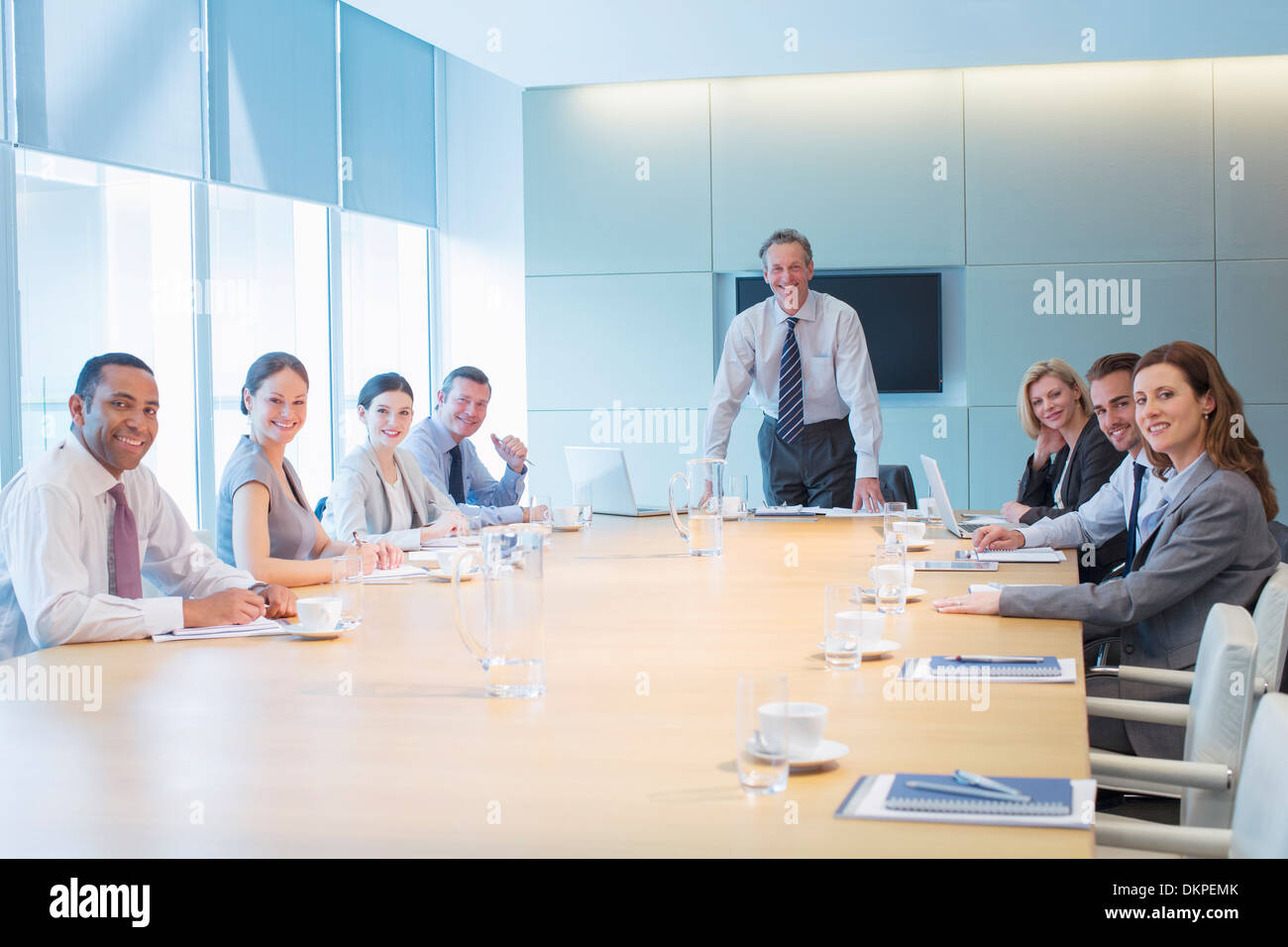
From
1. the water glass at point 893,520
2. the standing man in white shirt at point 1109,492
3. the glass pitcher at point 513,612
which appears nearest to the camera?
the glass pitcher at point 513,612

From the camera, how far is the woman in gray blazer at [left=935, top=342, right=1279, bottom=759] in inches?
87.7

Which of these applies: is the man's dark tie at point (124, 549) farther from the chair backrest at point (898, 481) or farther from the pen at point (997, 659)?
the chair backrest at point (898, 481)

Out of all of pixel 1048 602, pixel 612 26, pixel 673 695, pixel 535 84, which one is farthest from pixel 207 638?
pixel 535 84

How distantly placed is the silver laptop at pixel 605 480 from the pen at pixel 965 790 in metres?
3.03

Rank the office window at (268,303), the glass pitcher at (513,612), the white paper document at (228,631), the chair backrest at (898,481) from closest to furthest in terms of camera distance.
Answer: the glass pitcher at (513,612)
the white paper document at (228,631)
the chair backrest at (898,481)
the office window at (268,303)

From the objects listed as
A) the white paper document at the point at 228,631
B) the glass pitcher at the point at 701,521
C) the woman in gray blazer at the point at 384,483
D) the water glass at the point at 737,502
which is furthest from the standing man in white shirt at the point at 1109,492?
the white paper document at the point at 228,631

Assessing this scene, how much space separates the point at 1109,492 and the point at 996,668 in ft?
6.18

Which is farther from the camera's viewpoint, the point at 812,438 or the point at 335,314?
the point at 335,314

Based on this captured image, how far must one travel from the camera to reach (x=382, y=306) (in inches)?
289

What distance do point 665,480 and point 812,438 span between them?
229cm

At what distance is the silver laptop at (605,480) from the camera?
4254mm

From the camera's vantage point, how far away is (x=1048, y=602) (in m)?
2.20

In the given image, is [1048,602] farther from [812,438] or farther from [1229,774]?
[812,438]
